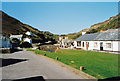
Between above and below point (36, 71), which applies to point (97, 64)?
above

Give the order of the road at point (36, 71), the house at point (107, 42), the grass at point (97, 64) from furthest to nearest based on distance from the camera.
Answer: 1. the house at point (107, 42)
2. the grass at point (97, 64)
3. the road at point (36, 71)

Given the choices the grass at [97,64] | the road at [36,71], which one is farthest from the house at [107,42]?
the road at [36,71]

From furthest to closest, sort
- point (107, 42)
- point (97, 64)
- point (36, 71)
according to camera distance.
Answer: point (107, 42)
point (97, 64)
point (36, 71)

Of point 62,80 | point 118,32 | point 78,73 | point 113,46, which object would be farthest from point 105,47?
point 62,80

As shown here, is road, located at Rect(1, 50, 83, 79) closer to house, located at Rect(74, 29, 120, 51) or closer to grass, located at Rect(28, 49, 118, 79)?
grass, located at Rect(28, 49, 118, 79)

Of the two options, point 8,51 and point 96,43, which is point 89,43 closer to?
point 96,43

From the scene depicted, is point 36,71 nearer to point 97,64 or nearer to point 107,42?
point 97,64

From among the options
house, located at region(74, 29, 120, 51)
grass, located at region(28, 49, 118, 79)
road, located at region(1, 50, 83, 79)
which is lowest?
road, located at region(1, 50, 83, 79)

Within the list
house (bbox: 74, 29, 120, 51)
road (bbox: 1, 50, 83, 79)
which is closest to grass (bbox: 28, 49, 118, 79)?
road (bbox: 1, 50, 83, 79)

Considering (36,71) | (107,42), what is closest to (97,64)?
(36,71)

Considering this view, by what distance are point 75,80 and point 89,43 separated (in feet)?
78.6

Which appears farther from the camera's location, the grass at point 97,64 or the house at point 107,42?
the house at point 107,42

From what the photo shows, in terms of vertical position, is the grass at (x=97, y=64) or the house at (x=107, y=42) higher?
the house at (x=107, y=42)

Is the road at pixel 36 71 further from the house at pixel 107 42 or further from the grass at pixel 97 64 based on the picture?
the house at pixel 107 42
